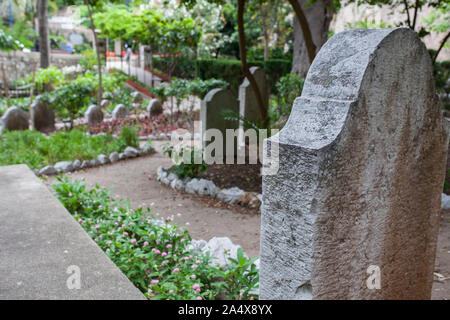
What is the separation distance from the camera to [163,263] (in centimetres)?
266

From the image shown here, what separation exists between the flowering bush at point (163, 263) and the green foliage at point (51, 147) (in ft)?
11.6

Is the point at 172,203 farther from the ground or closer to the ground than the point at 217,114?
closer to the ground

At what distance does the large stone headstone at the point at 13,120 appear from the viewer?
905 cm

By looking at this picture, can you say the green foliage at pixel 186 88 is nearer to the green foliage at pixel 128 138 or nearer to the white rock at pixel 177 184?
the green foliage at pixel 128 138

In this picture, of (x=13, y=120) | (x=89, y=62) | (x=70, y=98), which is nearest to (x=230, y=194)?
(x=13, y=120)

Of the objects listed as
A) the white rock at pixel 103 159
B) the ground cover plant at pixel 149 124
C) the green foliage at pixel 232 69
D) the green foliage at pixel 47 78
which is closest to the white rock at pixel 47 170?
the white rock at pixel 103 159

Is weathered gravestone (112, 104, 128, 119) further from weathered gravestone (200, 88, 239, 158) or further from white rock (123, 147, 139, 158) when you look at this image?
weathered gravestone (200, 88, 239, 158)

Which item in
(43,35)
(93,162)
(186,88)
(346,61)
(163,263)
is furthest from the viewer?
(43,35)

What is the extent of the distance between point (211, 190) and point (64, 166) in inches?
110

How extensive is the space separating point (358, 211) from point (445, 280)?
6.88 ft

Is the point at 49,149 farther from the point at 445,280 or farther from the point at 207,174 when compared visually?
the point at 445,280

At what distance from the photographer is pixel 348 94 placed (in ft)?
4.84

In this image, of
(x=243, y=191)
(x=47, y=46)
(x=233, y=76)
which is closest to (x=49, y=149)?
(x=243, y=191)

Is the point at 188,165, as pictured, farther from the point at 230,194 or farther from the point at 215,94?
the point at 215,94
